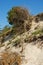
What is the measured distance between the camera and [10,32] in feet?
66.8

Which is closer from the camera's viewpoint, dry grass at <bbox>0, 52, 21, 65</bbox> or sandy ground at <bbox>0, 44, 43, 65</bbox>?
sandy ground at <bbox>0, 44, 43, 65</bbox>

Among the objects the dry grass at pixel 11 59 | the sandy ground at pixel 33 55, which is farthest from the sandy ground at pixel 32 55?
the dry grass at pixel 11 59

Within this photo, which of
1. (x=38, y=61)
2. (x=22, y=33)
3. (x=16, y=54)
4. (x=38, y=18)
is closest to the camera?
(x=38, y=61)

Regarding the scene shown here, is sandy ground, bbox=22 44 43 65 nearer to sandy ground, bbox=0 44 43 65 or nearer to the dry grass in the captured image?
sandy ground, bbox=0 44 43 65

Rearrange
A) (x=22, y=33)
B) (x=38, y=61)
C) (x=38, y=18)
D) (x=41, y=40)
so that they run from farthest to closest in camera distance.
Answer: (x=38, y=18) < (x=22, y=33) < (x=41, y=40) < (x=38, y=61)

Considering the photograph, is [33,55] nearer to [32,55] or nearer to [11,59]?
[32,55]

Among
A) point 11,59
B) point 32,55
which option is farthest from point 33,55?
point 11,59

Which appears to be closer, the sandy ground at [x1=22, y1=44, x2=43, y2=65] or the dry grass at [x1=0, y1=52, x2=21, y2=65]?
the sandy ground at [x1=22, y1=44, x2=43, y2=65]

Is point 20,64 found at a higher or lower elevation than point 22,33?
lower

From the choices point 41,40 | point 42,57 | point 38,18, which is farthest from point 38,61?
point 38,18

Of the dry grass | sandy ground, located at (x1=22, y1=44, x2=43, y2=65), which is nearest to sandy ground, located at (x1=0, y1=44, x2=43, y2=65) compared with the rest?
sandy ground, located at (x1=22, y1=44, x2=43, y2=65)

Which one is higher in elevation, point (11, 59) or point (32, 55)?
Answer: point (32, 55)

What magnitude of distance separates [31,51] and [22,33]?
4.95 metres

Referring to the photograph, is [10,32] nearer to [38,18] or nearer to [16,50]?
[38,18]
